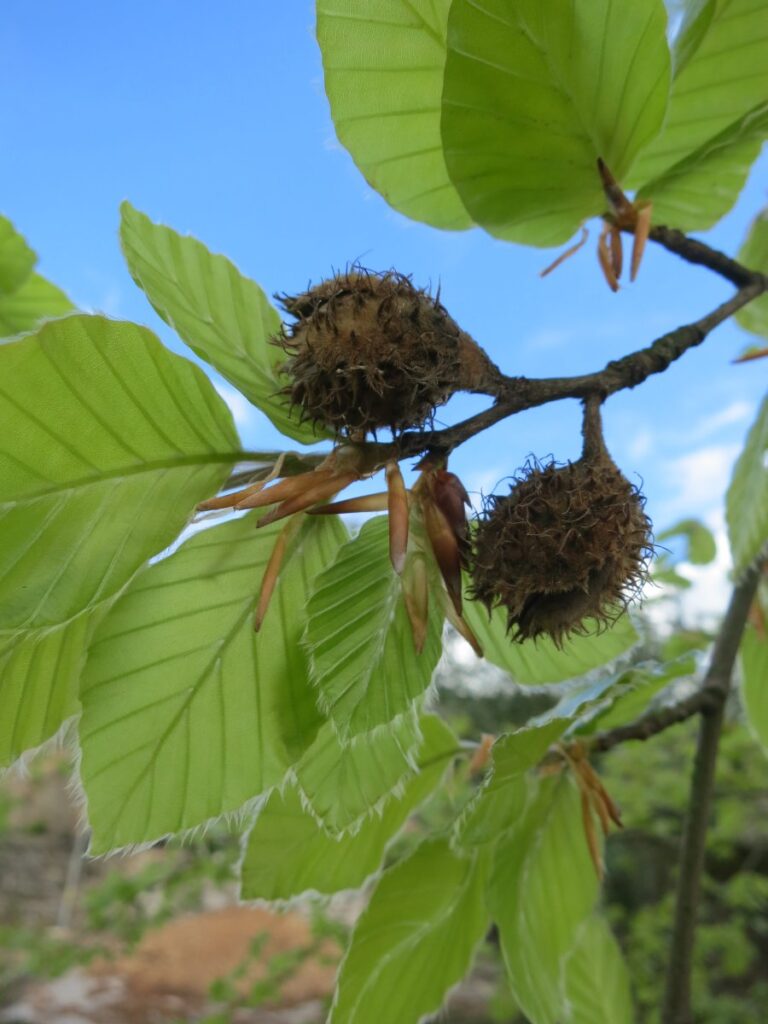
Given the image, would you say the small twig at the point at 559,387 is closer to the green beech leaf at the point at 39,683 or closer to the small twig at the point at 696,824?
the green beech leaf at the point at 39,683

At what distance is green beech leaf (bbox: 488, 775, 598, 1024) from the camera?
2.86 feet

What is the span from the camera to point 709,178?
2.66ft

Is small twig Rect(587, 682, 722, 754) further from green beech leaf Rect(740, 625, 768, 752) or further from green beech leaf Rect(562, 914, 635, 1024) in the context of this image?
green beech leaf Rect(562, 914, 635, 1024)

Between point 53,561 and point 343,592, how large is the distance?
190mm

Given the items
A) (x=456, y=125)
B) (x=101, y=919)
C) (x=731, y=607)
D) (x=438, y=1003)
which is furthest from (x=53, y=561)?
(x=101, y=919)

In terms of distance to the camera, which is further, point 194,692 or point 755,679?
point 755,679

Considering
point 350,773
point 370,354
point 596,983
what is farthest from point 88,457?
point 596,983

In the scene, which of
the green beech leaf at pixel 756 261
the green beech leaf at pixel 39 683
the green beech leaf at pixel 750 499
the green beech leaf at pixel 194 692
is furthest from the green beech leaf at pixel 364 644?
the green beech leaf at pixel 756 261

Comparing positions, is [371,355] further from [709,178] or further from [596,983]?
[596,983]

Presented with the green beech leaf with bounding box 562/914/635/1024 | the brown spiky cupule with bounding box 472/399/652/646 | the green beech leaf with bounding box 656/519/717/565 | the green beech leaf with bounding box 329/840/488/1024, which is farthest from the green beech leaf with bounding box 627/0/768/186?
the green beech leaf with bounding box 656/519/717/565

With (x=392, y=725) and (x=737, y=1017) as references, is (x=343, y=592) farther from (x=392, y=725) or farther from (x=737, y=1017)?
(x=737, y=1017)

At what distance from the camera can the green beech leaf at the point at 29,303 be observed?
1.31m

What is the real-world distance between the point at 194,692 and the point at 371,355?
27cm

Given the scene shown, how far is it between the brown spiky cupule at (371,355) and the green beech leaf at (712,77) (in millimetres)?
335
